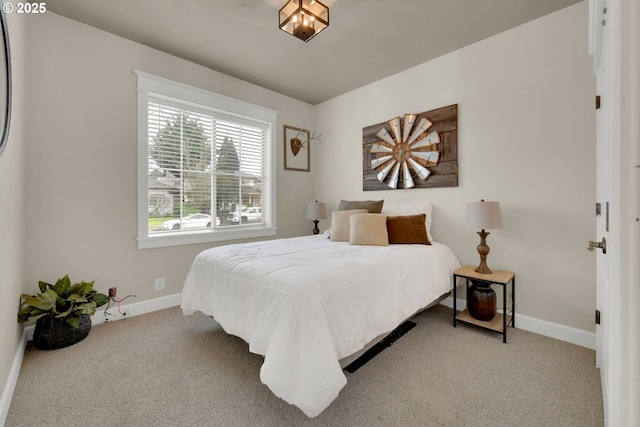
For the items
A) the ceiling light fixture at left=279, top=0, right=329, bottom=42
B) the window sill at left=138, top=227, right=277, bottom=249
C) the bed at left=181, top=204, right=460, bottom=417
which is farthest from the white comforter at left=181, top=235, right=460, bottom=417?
the ceiling light fixture at left=279, top=0, right=329, bottom=42

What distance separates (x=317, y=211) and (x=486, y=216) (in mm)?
2156

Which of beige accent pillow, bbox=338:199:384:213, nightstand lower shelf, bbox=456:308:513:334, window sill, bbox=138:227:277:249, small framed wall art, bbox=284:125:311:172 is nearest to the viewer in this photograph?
nightstand lower shelf, bbox=456:308:513:334

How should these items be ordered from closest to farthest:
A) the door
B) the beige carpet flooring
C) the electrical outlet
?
the door
the beige carpet flooring
the electrical outlet

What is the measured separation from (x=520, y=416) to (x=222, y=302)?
190 centimetres

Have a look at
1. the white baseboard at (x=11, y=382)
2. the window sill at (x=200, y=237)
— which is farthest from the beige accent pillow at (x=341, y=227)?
the white baseboard at (x=11, y=382)

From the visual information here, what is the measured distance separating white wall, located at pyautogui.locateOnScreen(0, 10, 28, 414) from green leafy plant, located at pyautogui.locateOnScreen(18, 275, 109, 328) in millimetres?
84

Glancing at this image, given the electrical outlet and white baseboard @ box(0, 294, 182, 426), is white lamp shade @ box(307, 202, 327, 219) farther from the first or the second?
the electrical outlet

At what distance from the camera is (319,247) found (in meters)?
2.56

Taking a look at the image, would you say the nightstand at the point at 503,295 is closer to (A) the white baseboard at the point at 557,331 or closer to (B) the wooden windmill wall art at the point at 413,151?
(A) the white baseboard at the point at 557,331

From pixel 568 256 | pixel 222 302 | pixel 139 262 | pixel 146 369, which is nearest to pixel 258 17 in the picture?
pixel 222 302

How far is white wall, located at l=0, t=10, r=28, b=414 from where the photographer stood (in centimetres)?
147

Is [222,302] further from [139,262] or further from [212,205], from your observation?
[212,205]

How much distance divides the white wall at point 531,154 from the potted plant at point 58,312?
341 centimetres

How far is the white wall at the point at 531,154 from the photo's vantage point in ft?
7.17
